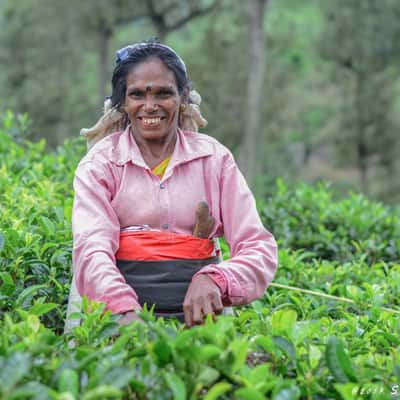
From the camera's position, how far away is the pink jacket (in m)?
2.78

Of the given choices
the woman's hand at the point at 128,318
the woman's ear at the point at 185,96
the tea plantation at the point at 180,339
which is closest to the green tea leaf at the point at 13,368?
the tea plantation at the point at 180,339

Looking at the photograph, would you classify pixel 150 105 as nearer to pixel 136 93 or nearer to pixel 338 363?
pixel 136 93

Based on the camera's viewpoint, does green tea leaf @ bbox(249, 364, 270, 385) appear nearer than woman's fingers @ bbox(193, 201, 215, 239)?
Yes

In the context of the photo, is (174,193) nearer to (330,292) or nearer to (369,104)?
(330,292)

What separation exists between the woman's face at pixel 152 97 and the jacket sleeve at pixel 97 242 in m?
0.26

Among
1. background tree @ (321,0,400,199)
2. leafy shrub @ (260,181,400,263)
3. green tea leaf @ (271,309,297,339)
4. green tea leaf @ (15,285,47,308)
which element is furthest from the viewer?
background tree @ (321,0,400,199)

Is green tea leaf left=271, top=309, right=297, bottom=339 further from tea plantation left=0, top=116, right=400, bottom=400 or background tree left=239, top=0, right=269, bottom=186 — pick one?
background tree left=239, top=0, right=269, bottom=186

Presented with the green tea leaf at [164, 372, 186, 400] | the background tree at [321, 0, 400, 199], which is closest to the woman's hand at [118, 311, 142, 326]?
the green tea leaf at [164, 372, 186, 400]

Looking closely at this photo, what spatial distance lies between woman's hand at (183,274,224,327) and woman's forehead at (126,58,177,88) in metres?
0.83

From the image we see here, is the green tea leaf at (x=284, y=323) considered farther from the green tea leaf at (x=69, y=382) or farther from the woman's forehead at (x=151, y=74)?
the woman's forehead at (x=151, y=74)

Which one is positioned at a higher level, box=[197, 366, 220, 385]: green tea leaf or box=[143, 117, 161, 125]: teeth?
box=[143, 117, 161, 125]: teeth

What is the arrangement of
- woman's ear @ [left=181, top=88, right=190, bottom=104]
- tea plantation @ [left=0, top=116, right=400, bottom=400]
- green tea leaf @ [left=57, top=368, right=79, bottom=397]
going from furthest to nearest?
woman's ear @ [left=181, top=88, right=190, bottom=104]
tea plantation @ [left=0, top=116, right=400, bottom=400]
green tea leaf @ [left=57, top=368, right=79, bottom=397]

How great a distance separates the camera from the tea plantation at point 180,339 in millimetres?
1937

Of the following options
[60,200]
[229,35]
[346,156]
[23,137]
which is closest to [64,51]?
[229,35]
